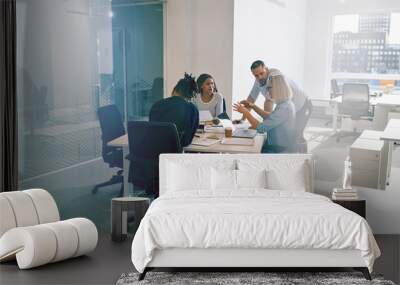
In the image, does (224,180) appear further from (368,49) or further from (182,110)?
(368,49)

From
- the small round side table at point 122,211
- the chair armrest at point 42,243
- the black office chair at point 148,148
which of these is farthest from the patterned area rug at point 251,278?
the black office chair at point 148,148

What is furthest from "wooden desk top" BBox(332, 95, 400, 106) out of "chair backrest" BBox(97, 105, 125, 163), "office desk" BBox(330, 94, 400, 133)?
"chair backrest" BBox(97, 105, 125, 163)

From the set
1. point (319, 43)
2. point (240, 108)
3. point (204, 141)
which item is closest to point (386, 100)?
point (319, 43)

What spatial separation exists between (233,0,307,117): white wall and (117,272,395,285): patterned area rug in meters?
2.17

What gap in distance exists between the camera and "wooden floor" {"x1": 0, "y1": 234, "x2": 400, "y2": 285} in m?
4.96

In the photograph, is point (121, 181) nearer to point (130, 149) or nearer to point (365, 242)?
point (130, 149)

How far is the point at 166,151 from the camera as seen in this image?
6.39m

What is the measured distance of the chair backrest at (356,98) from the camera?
6.48 metres

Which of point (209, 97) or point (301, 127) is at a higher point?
point (209, 97)

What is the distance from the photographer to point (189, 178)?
5.86 metres

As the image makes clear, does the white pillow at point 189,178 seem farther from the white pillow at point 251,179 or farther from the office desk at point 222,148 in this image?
the office desk at point 222,148

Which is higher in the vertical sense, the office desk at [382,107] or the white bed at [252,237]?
the office desk at [382,107]

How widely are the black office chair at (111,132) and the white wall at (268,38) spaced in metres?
1.31

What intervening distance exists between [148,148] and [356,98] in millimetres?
2161
